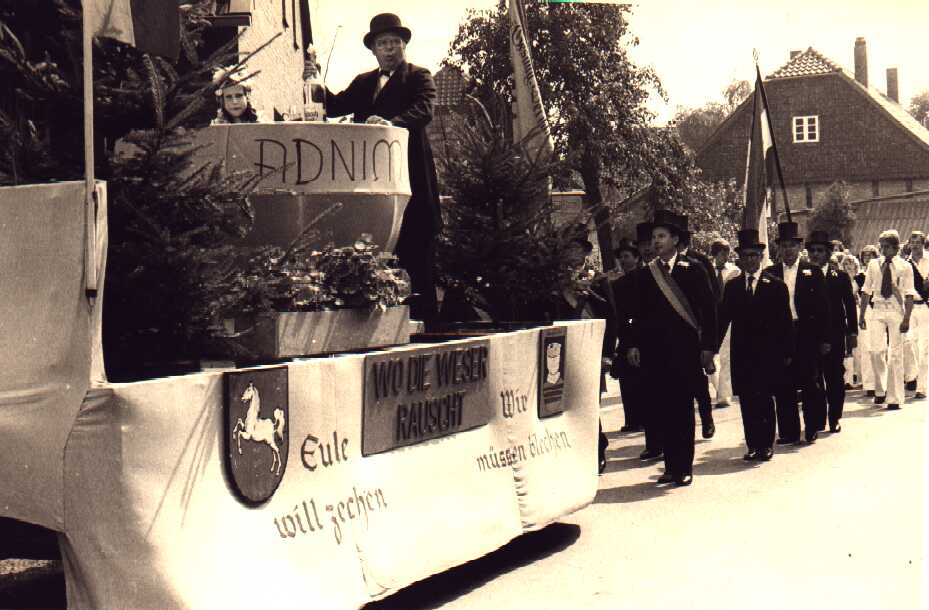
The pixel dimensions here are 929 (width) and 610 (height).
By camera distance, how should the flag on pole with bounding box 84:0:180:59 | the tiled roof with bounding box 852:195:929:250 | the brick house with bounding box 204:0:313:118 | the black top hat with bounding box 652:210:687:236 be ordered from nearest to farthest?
the flag on pole with bounding box 84:0:180:59 < the black top hat with bounding box 652:210:687:236 < the brick house with bounding box 204:0:313:118 < the tiled roof with bounding box 852:195:929:250

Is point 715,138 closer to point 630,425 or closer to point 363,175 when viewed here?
point 630,425

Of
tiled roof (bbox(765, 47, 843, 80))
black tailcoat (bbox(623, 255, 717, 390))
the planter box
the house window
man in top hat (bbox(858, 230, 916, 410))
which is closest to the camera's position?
the planter box

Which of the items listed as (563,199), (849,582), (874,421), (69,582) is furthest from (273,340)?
(874,421)

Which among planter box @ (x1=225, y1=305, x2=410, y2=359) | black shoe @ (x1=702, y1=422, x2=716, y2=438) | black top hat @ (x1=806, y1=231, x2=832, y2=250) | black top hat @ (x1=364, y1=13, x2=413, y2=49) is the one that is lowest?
black shoe @ (x1=702, y1=422, x2=716, y2=438)

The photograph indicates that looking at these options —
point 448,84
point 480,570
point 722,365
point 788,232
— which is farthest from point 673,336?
point 448,84

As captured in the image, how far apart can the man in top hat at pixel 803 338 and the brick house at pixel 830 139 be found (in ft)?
168

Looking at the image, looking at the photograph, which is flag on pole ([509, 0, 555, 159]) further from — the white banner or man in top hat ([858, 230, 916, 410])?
man in top hat ([858, 230, 916, 410])

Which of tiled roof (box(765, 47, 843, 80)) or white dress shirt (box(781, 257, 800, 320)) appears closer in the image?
white dress shirt (box(781, 257, 800, 320))

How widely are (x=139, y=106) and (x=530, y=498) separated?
3352mm

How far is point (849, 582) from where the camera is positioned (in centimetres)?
676

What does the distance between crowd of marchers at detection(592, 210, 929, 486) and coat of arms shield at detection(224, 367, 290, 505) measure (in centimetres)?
511

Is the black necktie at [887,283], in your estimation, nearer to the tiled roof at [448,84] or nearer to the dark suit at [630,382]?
the dark suit at [630,382]

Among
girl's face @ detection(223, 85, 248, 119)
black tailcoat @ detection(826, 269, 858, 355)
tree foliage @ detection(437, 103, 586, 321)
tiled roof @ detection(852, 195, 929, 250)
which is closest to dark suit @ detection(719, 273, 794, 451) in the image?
black tailcoat @ detection(826, 269, 858, 355)

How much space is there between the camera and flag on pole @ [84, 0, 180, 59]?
4.76 meters
